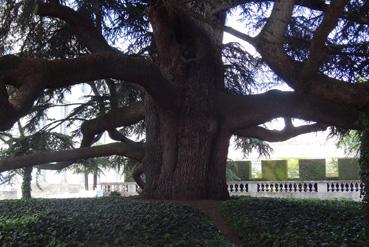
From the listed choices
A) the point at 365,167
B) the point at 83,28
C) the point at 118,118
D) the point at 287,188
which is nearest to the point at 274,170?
the point at 287,188

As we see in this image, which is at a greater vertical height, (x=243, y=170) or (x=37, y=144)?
(x=37, y=144)

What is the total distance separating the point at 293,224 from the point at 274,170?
16968 mm

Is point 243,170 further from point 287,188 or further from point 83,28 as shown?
point 83,28

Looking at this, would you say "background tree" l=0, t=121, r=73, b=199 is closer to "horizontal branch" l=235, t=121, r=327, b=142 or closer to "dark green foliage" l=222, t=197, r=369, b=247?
"horizontal branch" l=235, t=121, r=327, b=142

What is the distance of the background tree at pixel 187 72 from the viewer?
7.59 meters

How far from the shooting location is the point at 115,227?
6.92 meters

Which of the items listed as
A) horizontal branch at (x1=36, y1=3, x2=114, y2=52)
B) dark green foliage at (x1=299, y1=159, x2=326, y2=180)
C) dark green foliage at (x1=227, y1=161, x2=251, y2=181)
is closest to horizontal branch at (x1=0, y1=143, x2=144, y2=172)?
horizontal branch at (x1=36, y1=3, x2=114, y2=52)

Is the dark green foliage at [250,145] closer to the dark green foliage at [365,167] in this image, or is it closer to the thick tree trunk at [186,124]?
the thick tree trunk at [186,124]

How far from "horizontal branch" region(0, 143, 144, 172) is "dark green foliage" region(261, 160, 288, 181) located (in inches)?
547

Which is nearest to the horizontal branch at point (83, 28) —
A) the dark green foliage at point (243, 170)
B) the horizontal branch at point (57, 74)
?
the horizontal branch at point (57, 74)

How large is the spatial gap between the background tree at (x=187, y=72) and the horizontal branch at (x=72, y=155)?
2 cm

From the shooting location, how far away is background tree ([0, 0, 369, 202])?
7.59 metres

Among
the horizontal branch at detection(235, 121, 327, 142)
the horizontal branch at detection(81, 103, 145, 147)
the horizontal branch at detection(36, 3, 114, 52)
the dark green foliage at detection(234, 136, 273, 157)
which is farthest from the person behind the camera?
the dark green foliage at detection(234, 136, 273, 157)

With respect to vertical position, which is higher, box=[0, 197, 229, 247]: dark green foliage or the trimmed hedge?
the trimmed hedge
